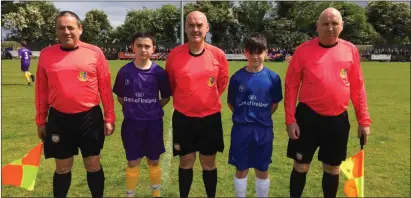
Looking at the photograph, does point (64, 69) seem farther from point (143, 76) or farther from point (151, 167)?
point (151, 167)

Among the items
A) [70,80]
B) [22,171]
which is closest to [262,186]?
[70,80]

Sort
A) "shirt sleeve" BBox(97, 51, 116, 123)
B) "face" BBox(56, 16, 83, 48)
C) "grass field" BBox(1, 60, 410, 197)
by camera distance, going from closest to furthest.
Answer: "face" BBox(56, 16, 83, 48) < "shirt sleeve" BBox(97, 51, 116, 123) < "grass field" BBox(1, 60, 410, 197)

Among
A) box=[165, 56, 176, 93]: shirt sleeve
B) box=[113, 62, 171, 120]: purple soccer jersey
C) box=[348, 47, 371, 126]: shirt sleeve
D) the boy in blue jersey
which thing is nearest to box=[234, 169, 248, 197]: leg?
the boy in blue jersey

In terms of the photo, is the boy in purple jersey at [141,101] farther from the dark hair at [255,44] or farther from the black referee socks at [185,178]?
the dark hair at [255,44]

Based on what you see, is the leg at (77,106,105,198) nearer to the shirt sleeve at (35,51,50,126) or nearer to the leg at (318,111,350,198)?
the shirt sleeve at (35,51,50,126)

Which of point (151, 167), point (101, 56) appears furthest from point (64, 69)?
point (151, 167)

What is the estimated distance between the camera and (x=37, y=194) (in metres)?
4.52

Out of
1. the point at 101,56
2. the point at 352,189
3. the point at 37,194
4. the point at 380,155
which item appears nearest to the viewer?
the point at 352,189

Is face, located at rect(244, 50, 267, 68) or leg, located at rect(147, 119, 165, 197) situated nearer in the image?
face, located at rect(244, 50, 267, 68)

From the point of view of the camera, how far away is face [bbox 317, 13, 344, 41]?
11.9ft

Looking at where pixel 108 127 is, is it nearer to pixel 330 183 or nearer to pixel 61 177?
pixel 61 177

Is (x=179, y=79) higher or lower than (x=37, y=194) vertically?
higher

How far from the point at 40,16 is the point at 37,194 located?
64723mm

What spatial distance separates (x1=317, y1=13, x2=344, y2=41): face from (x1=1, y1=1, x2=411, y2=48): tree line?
4699 centimetres
